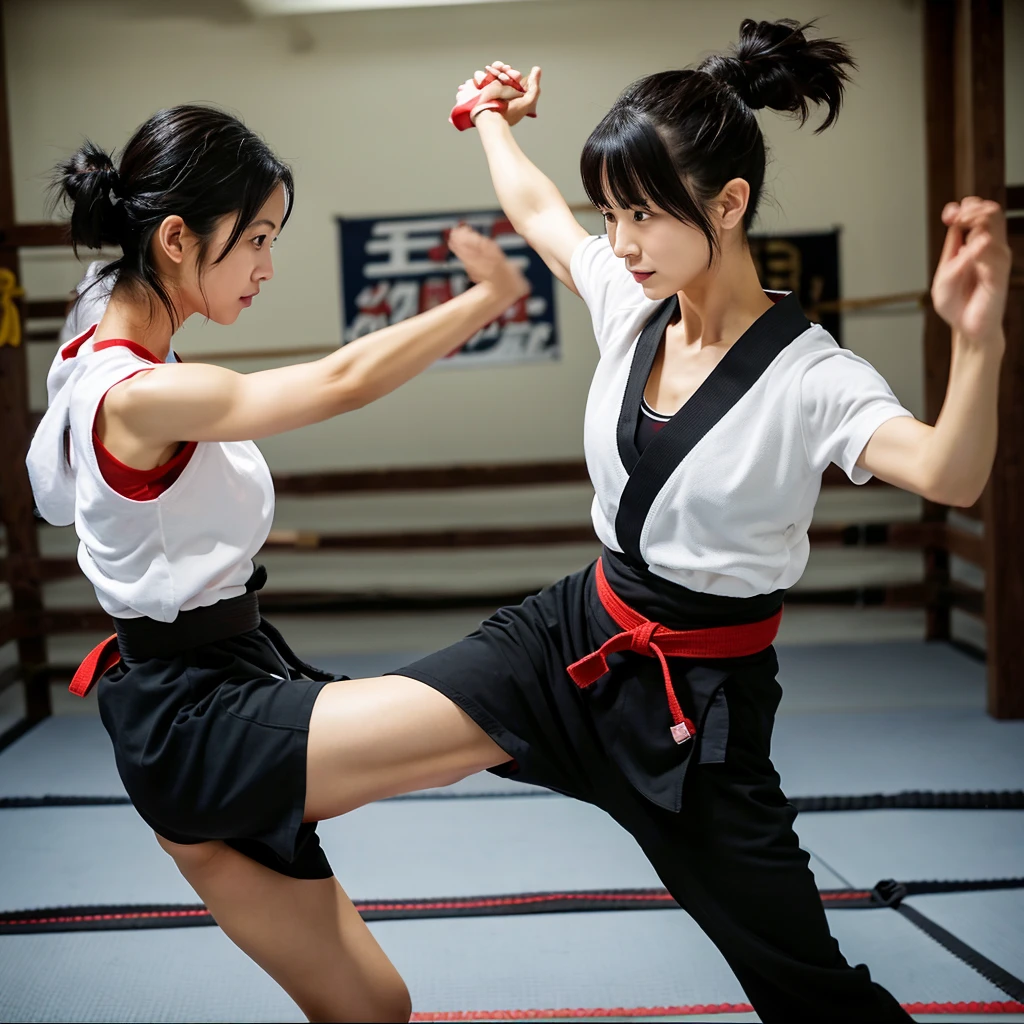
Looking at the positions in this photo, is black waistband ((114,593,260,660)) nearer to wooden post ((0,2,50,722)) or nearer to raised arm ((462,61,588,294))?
raised arm ((462,61,588,294))

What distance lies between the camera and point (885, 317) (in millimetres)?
5559

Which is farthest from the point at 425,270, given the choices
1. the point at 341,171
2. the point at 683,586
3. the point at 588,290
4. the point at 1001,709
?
the point at 683,586

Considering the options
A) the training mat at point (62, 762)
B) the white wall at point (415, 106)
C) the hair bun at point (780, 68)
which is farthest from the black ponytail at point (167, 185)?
the white wall at point (415, 106)

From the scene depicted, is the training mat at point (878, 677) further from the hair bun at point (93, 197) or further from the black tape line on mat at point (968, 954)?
the hair bun at point (93, 197)

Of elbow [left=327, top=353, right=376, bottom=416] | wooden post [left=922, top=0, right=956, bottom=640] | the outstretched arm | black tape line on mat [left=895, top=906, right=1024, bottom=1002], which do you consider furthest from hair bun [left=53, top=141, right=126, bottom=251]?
wooden post [left=922, top=0, right=956, bottom=640]

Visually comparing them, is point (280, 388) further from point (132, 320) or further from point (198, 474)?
point (132, 320)

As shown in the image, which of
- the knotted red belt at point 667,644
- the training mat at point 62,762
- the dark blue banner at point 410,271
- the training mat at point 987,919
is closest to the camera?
the knotted red belt at point 667,644

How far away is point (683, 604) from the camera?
1.61 meters

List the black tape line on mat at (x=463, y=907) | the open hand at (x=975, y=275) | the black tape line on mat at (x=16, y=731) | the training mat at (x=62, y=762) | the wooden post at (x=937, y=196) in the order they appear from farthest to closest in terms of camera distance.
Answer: the wooden post at (x=937, y=196) < the black tape line on mat at (x=16, y=731) < the training mat at (x=62, y=762) < the black tape line on mat at (x=463, y=907) < the open hand at (x=975, y=275)

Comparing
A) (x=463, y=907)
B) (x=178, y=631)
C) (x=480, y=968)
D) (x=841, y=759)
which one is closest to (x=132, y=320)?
(x=178, y=631)

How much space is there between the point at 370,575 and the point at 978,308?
15.2 feet

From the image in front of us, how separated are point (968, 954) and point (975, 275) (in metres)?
1.85

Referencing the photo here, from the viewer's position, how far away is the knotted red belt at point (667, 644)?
1.62 m

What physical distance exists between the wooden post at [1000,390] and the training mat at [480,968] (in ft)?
6.21
